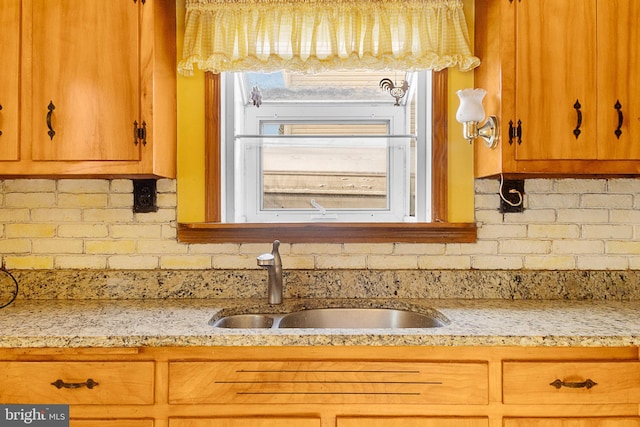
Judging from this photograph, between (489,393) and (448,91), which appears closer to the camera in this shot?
(489,393)

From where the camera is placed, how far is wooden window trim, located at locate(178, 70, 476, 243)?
1920mm

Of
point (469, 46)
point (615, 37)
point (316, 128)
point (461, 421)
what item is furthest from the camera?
point (316, 128)

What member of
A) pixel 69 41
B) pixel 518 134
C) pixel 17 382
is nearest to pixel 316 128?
pixel 518 134

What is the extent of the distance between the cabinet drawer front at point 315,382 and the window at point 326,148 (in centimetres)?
87

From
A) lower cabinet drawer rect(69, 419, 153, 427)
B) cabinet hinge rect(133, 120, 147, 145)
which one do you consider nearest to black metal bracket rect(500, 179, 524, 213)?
cabinet hinge rect(133, 120, 147, 145)

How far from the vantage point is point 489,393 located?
4.48 feet

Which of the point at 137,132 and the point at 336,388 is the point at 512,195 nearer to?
the point at 336,388

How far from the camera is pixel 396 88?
83.0 inches

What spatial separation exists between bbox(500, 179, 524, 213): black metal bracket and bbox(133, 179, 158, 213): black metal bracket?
149 cm

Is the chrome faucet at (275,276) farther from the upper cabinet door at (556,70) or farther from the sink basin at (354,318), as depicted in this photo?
the upper cabinet door at (556,70)

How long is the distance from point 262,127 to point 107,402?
1308 mm

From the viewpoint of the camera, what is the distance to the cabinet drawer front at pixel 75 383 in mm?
1366

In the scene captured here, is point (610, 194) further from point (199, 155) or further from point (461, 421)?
point (199, 155)

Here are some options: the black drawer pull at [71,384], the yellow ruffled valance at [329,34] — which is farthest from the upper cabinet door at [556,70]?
the black drawer pull at [71,384]
